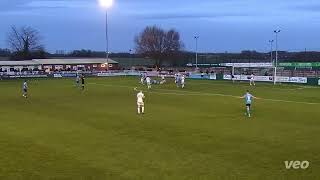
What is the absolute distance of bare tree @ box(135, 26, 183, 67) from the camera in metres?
169

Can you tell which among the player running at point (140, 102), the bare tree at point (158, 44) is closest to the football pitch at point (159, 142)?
the player running at point (140, 102)

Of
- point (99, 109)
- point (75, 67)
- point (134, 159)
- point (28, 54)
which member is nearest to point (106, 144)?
point (134, 159)

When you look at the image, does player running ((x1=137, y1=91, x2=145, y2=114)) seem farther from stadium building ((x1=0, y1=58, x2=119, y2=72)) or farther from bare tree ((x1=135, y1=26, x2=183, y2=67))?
bare tree ((x1=135, y1=26, x2=183, y2=67))

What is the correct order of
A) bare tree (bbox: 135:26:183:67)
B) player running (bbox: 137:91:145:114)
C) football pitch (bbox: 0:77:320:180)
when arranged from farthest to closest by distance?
1. bare tree (bbox: 135:26:183:67)
2. player running (bbox: 137:91:145:114)
3. football pitch (bbox: 0:77:320:180)

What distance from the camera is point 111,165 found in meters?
19.1

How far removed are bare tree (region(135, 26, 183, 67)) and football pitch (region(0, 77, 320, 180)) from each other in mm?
128568

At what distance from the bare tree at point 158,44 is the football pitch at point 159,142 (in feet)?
422

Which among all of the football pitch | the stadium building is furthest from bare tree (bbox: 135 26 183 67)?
the football pitch

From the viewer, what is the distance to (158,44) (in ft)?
566

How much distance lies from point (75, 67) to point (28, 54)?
28.4 meters

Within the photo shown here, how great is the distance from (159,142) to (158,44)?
150 metres

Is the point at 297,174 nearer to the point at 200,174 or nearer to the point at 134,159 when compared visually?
the point at 200,174

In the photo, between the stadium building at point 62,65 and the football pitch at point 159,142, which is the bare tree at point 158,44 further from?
the football pitch at point 159,142

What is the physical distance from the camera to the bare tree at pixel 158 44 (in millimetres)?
168750
